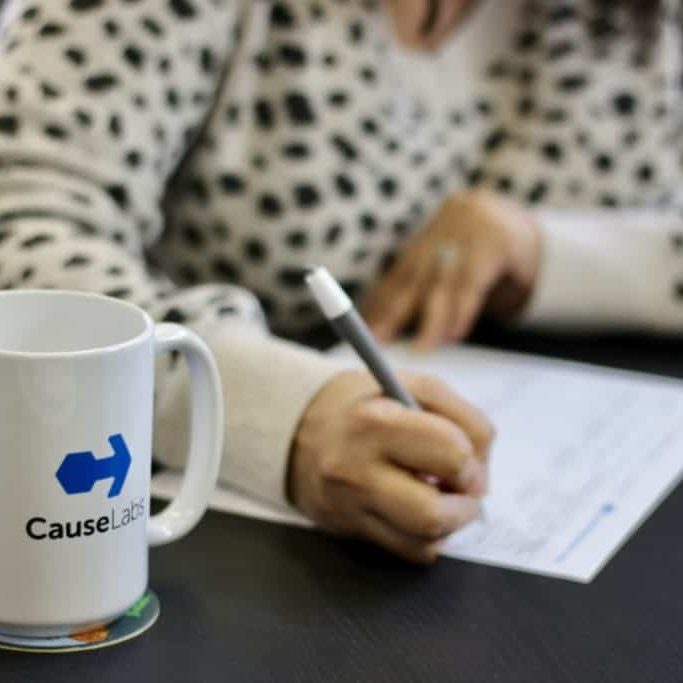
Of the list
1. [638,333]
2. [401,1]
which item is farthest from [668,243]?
[401,1]

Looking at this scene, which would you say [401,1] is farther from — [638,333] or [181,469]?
[181,469]

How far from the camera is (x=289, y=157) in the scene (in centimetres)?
115

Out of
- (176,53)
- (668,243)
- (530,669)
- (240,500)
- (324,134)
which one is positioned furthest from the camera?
(668,243)

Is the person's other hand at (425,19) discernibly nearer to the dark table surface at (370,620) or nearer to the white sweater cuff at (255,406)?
the white sweater cuff at (255,406)

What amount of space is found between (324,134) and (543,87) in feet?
0.88

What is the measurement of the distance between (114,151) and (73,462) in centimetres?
46

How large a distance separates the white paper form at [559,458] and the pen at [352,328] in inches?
2.9

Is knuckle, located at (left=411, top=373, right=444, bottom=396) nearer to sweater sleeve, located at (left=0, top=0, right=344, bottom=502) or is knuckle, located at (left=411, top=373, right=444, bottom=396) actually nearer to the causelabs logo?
sweater sleeve, located at (left=0, top=0, right=344, bottom=502)

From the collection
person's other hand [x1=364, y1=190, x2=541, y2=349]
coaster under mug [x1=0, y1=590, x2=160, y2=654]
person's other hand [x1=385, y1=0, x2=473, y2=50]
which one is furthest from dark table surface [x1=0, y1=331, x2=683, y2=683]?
person's other hand [x1=385, y1=0, x2=473, y2=50]

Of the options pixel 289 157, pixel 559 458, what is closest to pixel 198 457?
pixel 559 458

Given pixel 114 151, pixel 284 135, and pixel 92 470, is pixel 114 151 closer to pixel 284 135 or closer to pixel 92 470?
pixel 284 135

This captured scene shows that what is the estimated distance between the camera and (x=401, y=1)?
47.9 inches

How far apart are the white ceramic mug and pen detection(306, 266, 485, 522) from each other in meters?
0.09

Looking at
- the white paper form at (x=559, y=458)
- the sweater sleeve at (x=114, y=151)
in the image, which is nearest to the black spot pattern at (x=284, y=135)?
the sweater sleeve at (x=114, y=151)
